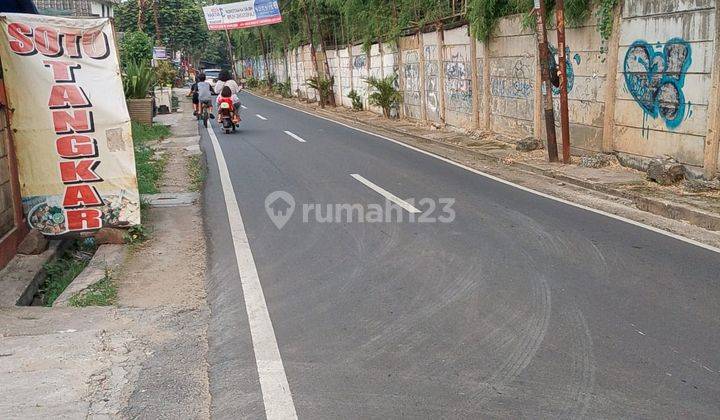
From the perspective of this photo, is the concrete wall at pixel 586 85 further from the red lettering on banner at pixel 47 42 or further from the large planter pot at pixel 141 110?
the large planter pot at pixel 141 110

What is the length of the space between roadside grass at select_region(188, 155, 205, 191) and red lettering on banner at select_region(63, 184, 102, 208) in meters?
3.68

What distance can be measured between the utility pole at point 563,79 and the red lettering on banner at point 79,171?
350 inches

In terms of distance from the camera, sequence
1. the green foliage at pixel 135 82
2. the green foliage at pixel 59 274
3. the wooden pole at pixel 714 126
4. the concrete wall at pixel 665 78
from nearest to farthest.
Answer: the green foliage at pixel 59 274
the wooden pole at pixel 714 126
the concrete wall at pixel 665 78
the green foliage at pixel 135 82

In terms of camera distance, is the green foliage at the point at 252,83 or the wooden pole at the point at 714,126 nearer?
the wooden pole at the point at 714,126

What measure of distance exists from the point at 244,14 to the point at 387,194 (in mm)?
39455

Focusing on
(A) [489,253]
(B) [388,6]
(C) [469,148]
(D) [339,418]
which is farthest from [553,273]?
(B) [388,6]

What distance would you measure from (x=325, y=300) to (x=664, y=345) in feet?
8.67

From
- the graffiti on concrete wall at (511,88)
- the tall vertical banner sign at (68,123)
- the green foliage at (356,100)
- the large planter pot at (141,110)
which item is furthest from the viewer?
the green foliage at (356,100)

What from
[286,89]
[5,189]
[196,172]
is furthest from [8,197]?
[286,89]

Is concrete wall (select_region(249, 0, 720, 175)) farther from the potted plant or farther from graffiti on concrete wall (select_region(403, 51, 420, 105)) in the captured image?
the potted plant

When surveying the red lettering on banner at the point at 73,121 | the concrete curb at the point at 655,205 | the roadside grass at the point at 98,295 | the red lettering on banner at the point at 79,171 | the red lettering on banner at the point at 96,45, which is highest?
the red lettering on banner at the point at 96,45

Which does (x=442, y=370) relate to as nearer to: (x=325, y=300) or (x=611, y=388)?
(x=611, y=388)

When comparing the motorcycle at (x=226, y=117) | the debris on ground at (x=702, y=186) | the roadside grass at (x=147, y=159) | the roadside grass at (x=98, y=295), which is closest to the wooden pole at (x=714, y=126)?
the debris on ground at (x=702, y=186)

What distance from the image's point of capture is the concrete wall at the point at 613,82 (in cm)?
1080
